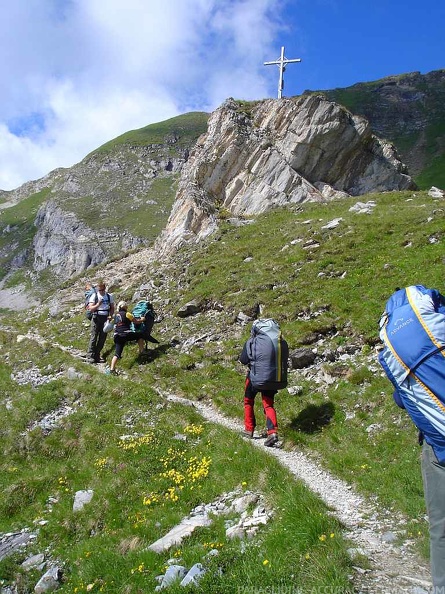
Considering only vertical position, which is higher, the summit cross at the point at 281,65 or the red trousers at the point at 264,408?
the summit cross at the point at 281,65

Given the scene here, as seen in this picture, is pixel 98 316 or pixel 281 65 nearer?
pixel 98 316

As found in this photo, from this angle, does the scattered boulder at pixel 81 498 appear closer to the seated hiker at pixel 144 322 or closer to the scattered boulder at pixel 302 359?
the scattered boulder at pixel 302 359

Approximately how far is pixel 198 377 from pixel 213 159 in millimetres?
33462

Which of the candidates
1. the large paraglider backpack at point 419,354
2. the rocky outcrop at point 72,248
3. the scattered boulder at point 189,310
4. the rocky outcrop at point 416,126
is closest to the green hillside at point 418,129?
the rocky outcrop at point 416,126

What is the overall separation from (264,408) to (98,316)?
1152cm

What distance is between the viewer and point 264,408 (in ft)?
37.8

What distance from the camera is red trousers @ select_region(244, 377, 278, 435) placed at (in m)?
11.2

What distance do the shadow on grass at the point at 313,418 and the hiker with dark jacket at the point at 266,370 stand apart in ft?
3.56

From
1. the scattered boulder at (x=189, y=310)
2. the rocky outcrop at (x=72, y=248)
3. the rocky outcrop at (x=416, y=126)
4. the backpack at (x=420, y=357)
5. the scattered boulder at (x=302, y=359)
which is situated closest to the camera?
the backpack at (x=420, y=357)

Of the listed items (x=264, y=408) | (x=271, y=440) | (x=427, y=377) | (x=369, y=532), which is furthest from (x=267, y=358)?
(x=427, y=377)

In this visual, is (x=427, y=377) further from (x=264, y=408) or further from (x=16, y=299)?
(x=16, y=299)

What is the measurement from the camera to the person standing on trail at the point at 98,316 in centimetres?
2033

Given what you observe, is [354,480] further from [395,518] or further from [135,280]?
[135,280]

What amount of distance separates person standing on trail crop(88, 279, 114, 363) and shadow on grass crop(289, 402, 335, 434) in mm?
11427
